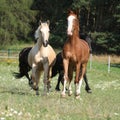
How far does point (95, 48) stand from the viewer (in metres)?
78.1

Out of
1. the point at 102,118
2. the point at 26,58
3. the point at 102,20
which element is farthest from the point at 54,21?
the point at 102,118

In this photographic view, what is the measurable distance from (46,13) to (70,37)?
79498 millimetres

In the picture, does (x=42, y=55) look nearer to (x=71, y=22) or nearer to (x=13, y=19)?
(x=71, y=22)

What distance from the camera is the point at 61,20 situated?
3430 inches

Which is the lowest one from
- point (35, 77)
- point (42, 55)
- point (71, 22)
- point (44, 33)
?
point (35, 77)

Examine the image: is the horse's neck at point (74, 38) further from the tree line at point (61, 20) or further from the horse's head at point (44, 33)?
the tree line at point (61, 20)

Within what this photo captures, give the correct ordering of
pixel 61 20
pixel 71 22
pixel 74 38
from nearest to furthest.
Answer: pixel 71 22 → pixel 74 38 → pixel 61 20

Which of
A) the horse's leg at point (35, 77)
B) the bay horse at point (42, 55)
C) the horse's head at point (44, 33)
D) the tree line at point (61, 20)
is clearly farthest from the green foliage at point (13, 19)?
the horse's head at point (44, 33)

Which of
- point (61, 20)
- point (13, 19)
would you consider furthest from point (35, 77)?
point (61, 20)

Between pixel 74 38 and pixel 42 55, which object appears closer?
pixel 74 38

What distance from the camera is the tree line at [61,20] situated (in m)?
69.4

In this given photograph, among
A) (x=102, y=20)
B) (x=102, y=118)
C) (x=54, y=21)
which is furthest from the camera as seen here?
(x=54, y=21)

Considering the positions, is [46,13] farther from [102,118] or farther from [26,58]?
[102,118]

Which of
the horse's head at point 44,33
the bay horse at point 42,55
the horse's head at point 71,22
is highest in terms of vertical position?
the horse's head at point 71,22
